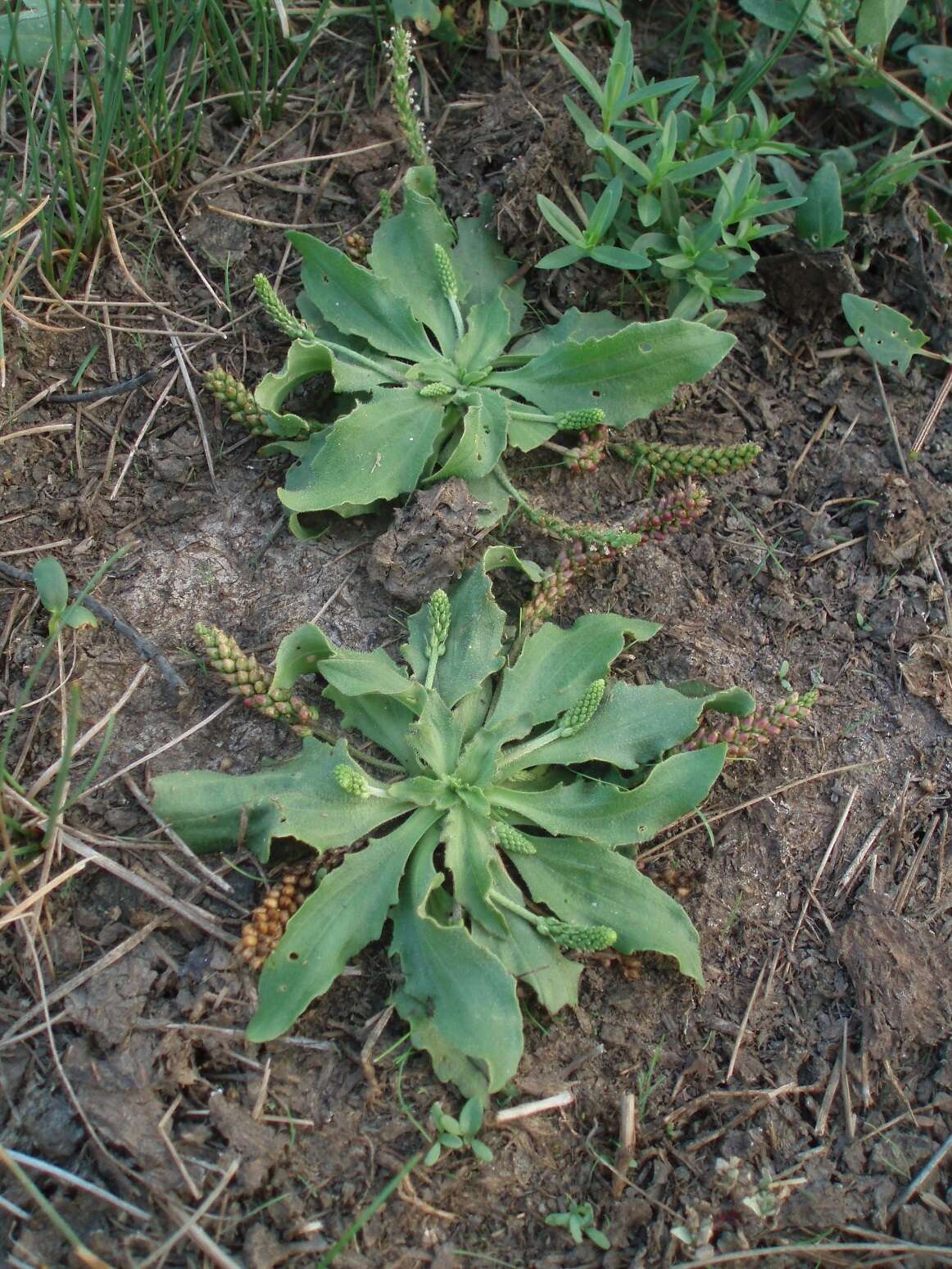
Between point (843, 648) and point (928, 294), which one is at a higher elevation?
point (928, 294)

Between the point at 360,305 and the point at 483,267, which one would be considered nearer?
the point at 360,305

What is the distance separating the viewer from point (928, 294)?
358cm

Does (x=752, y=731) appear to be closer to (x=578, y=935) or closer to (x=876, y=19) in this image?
(x=578, y=935)

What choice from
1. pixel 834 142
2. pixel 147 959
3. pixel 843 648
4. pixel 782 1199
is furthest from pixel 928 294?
pixel 147 959

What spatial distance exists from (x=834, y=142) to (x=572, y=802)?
2703mm

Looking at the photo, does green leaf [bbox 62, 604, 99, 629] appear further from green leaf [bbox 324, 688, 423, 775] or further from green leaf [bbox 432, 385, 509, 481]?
green leaf [bbox 432, 385, 509, 481]

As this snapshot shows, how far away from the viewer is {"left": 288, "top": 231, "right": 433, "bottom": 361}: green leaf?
319cm

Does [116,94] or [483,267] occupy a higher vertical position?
[116,94]

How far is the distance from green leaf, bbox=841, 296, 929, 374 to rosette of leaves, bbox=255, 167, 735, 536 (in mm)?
668

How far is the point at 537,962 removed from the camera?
8.18ft

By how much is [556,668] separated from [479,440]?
2.29 feet

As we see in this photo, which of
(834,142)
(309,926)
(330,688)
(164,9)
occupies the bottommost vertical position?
(309,926)

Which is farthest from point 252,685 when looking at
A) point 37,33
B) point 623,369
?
point 37,33

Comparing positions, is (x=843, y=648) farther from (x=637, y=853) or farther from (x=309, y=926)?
(x=309, y=926)
